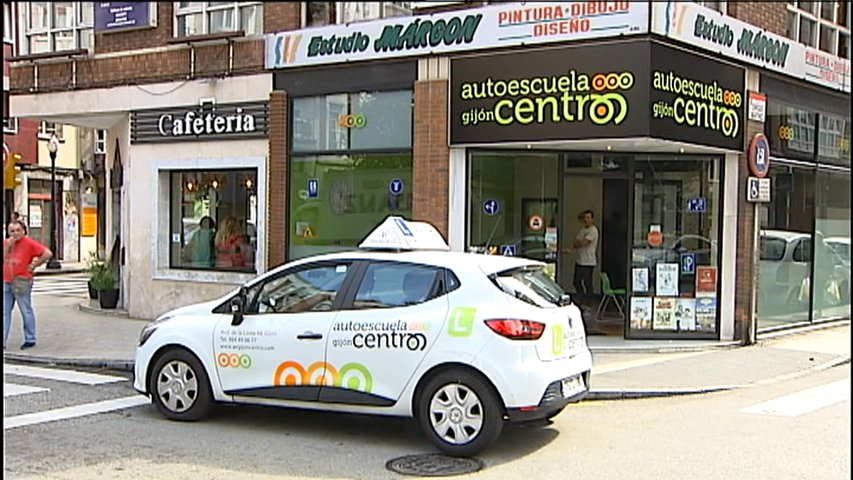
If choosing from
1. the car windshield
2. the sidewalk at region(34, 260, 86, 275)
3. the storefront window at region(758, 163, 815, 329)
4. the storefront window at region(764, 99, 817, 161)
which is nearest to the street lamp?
the sidewalk at region(34, 260, 86, 275)

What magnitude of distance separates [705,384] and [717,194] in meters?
3.82

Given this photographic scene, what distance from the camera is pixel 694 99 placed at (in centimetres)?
1156

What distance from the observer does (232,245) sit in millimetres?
14852

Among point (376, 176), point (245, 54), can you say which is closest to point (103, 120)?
point (245, 54)

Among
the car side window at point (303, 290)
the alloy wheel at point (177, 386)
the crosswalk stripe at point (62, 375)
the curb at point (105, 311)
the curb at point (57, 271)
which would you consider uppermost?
the car side window at point (303, 290)

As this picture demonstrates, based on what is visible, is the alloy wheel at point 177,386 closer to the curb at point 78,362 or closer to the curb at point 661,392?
the curb at point 78,362

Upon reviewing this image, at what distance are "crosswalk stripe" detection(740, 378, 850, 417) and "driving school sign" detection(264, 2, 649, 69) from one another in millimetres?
4626

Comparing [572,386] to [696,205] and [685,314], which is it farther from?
[696,205]

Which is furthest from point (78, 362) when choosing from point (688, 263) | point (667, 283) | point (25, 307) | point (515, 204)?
point (688, 263)

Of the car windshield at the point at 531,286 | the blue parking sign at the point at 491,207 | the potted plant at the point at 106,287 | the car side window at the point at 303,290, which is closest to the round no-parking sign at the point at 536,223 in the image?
the blue parking sign at the point at 491,207

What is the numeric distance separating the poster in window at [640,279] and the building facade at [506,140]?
2 centimetres

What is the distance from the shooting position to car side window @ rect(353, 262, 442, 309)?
6996mm

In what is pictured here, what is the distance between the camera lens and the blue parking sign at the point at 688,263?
12.7 m

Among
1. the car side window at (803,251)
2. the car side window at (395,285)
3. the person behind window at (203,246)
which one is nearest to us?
the car side window at (395,285)
